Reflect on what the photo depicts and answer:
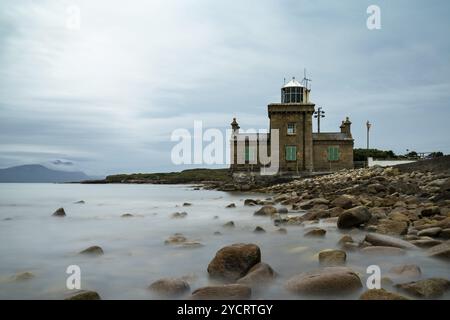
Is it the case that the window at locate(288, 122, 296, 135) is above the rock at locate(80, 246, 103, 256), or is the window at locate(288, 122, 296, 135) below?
above

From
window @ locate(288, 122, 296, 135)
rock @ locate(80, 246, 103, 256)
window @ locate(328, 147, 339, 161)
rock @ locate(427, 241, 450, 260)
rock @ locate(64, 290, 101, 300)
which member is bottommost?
rock @ locate(80, 246, 103, 256)

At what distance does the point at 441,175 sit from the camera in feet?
44.9

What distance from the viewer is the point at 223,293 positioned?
3.71 meters

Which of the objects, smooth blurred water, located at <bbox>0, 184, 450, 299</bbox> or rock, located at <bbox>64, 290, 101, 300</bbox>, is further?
smooth blurred water, located at <bbox>0, 184, 450, 299</bbox>

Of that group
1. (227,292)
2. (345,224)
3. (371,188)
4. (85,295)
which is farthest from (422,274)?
(371,188)

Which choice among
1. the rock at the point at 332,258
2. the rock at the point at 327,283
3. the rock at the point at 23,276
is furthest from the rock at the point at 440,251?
the rock at the point at 23,276

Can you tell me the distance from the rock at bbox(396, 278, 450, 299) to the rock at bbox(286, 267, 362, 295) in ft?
1.47

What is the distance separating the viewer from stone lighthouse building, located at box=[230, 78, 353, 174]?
3503 cm

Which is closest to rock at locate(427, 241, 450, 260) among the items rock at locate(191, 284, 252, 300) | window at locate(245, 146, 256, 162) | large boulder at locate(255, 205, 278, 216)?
rock at locate(191, 284, 252, 300)

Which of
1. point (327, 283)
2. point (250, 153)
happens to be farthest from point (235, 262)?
point (250, 153)

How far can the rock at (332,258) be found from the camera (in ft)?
16.0

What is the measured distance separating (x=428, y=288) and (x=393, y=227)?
3003 millimetres

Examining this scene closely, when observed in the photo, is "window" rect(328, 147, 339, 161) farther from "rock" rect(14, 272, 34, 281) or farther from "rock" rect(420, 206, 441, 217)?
"rock" rect(14, 272, 34, 281)
